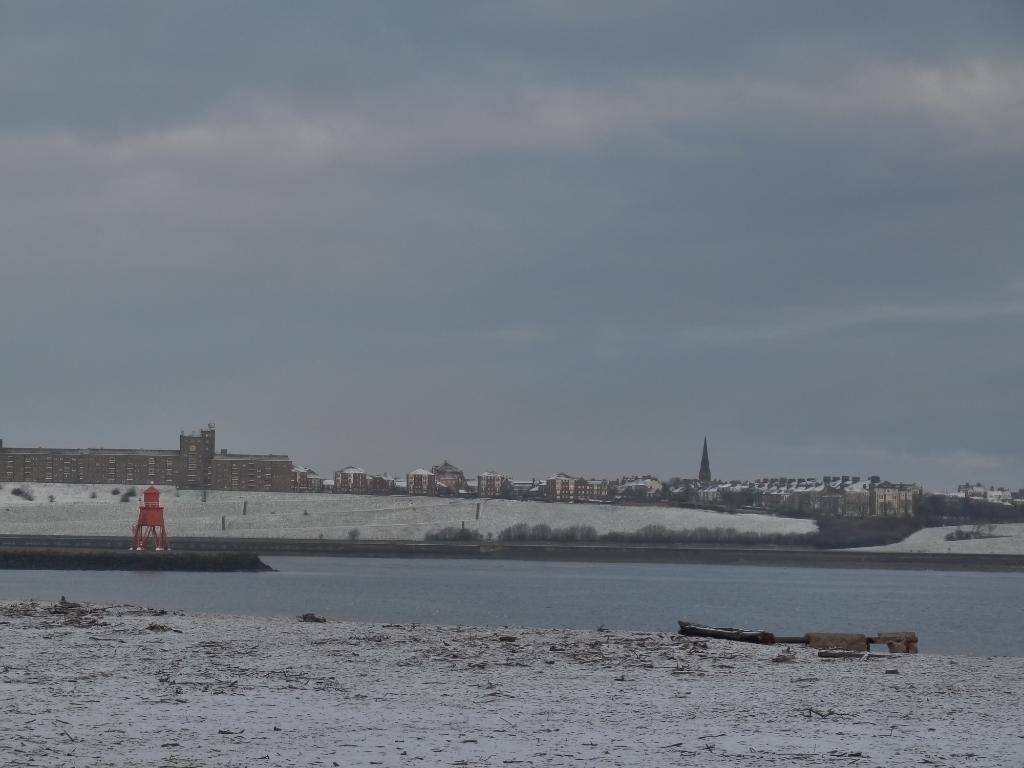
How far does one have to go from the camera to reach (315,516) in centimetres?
16838

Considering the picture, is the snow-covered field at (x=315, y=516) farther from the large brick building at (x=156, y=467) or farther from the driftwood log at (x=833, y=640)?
the driftwood log at (x=833, y=640)

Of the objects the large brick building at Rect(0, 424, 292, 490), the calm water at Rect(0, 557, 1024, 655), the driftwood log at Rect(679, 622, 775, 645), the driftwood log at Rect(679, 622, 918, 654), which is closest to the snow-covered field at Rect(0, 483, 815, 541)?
the large brick building at Rect(0, 424, 292, 490)

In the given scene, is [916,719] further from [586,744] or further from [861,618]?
[861,618]

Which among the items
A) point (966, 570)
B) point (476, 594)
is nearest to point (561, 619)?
point (476, 594)

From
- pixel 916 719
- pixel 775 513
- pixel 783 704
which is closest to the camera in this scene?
pixel 916 719

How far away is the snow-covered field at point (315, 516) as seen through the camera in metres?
156

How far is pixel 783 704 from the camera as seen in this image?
15.3m

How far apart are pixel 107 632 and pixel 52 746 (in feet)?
31.9

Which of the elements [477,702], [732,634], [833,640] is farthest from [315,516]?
[477,702]

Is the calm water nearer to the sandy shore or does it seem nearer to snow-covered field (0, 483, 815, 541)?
the sandy shore

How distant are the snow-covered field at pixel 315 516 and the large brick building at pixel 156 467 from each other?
10393mm

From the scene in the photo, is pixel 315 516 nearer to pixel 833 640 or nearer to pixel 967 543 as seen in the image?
pixel 967 543

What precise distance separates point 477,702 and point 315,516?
510 ft

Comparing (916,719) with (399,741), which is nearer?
(399,741)
